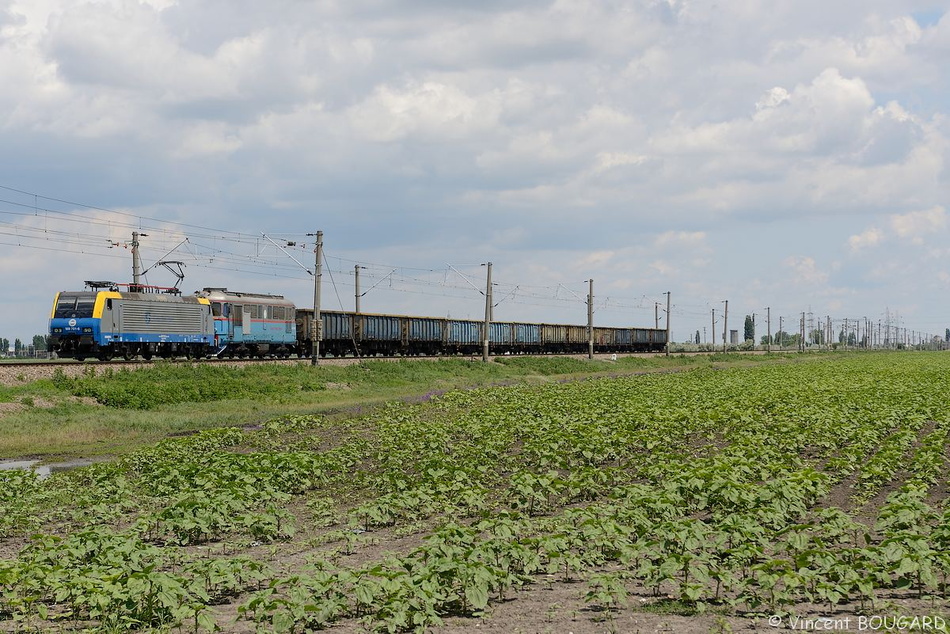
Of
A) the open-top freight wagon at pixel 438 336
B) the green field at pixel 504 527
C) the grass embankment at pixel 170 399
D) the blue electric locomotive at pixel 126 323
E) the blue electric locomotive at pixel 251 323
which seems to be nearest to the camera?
the green field at pixel 504 527

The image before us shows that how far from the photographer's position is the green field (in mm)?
8852

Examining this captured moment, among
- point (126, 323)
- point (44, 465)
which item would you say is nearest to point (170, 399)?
point (126, 323)

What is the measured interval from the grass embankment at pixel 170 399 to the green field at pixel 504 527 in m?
2.72

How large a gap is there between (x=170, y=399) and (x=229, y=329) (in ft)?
53.6

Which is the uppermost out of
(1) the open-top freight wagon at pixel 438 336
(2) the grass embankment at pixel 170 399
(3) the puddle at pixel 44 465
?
(1) the open-top freight wagon at pixel 438 336

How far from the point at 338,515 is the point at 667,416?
1161cm

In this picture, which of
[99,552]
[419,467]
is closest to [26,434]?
[419,467]

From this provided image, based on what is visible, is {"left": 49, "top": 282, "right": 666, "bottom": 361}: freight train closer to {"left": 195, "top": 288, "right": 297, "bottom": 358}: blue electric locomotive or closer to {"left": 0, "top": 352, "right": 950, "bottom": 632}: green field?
{"left": 195, "top": 288, "right": 297, "bottom": 358}: blue electric locomotive

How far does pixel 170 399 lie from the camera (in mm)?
36844

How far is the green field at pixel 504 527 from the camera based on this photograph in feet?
29.0

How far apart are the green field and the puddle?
5.82ft

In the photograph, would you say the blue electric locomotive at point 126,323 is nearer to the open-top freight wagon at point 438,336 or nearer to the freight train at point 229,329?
the freight train at point 229,329

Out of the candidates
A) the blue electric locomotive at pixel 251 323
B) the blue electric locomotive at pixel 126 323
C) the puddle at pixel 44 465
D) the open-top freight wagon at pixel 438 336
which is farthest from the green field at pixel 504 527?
the open-top freight wagon at pixel 438 336

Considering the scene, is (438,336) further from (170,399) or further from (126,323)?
(170,399)
